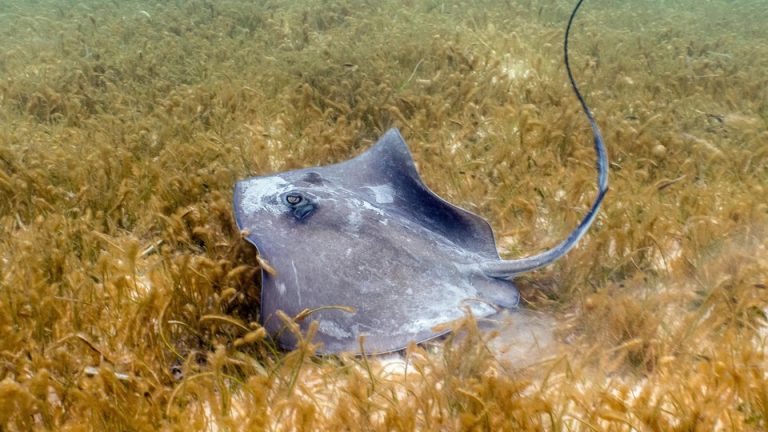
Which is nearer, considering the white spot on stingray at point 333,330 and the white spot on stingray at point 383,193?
the white spot on stingray at point 333,330

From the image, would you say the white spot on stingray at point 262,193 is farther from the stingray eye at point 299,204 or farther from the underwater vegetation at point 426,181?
the underwater vegetation at point 426,181

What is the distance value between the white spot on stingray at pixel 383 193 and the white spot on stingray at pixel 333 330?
961 millimetres

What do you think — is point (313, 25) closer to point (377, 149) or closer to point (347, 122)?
point (347, 122)

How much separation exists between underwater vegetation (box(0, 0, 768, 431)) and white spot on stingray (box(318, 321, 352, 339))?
0.11 m

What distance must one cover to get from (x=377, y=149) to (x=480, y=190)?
0.87 metres

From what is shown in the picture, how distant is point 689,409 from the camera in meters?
1.78

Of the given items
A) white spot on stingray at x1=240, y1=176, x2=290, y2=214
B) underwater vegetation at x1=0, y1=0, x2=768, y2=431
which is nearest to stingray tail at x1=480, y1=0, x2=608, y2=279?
underwater vegetation at x1=0, y1=0, x2=768, y2=431

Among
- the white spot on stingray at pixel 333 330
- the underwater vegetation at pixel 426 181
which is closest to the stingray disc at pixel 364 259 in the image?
the white spot on stingray at pixel 333 330

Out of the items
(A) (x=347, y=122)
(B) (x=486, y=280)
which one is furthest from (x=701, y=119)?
(B) (x=486, y=280)

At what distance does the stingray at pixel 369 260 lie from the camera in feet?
7.32

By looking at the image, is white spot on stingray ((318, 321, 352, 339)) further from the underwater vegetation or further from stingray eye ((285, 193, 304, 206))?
stingray eye ((285, 193, 304, 206))

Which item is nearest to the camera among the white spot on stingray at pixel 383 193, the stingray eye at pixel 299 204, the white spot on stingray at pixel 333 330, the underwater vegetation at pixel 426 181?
the underwater vegetation at pixel 426 181

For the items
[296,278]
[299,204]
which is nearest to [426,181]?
[299,204]

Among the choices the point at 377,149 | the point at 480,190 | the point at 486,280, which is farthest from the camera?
the point at 480,190
